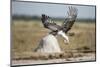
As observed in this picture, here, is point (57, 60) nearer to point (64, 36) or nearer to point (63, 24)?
point (64, 36)

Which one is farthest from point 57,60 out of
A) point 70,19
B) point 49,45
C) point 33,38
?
point 70,19

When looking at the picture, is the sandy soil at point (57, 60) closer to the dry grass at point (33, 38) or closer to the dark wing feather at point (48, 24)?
the dry grass at point (33, 38)

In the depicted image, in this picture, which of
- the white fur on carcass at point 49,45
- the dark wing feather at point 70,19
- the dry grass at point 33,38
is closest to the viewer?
the dry grass at point 33,38

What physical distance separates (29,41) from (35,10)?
38cm

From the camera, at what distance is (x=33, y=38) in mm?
2488

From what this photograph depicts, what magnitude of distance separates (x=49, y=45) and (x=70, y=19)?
1.44 feet

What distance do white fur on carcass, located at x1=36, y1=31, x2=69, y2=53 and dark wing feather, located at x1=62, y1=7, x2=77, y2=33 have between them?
0.34 ft

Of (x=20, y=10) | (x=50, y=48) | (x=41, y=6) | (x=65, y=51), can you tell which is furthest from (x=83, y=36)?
(x=20, y=10)

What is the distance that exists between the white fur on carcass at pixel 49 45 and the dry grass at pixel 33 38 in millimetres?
46

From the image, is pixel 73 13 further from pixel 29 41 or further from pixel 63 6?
pixel 29 41

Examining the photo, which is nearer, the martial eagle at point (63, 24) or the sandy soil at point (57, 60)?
the sandy soil at point (57, 60)

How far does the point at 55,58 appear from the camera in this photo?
2.59 m

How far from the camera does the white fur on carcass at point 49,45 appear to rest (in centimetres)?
253

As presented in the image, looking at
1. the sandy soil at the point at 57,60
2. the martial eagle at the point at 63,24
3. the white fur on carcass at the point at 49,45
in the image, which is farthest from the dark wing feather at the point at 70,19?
the sandy soil at the point at 57,60
